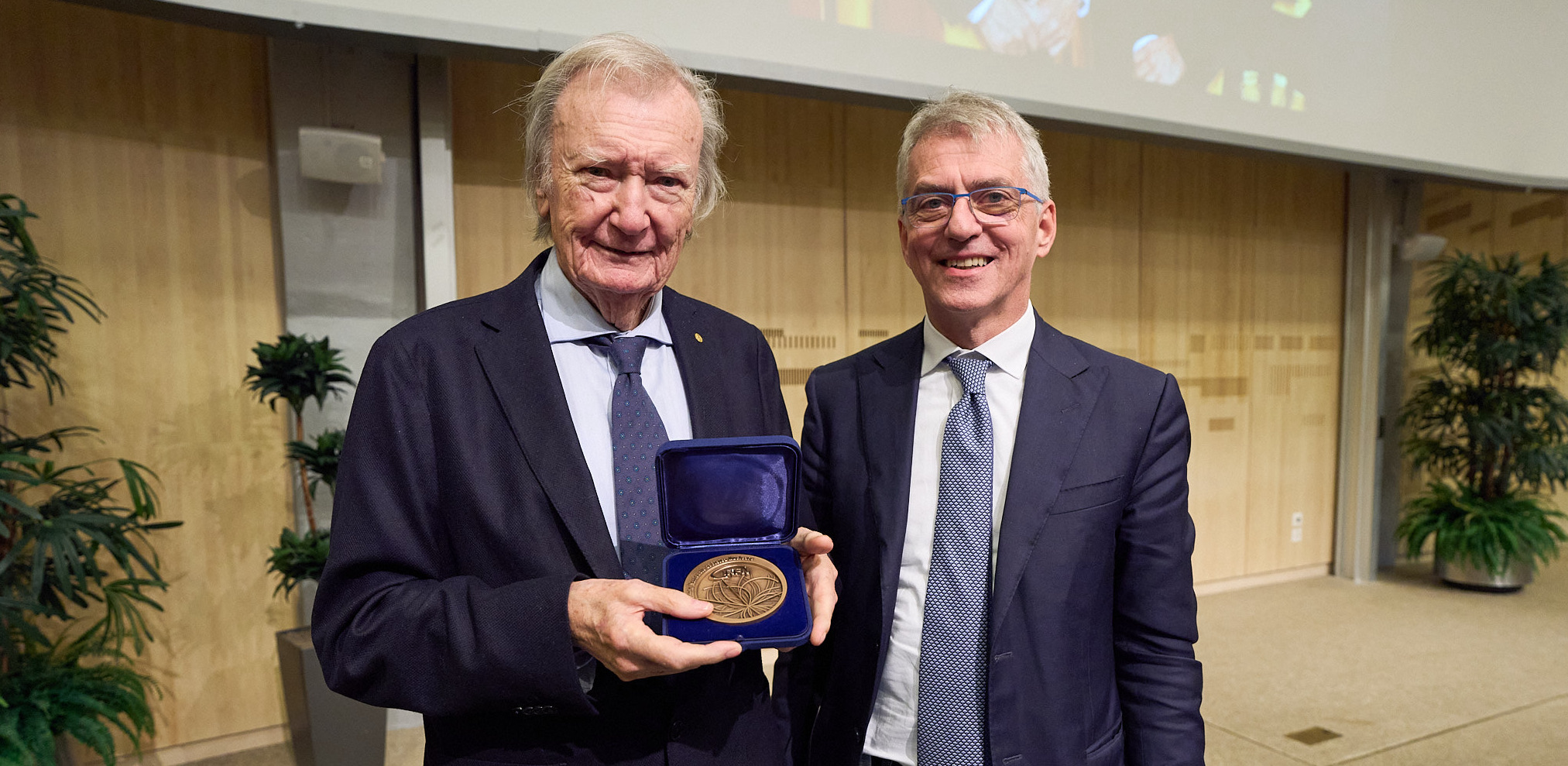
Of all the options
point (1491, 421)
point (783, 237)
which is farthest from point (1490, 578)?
point (783, 237)

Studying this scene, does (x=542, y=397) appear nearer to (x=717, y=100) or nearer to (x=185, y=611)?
(x=717, y=100)

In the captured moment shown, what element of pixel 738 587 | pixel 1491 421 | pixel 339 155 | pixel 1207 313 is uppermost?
pixel 339 155

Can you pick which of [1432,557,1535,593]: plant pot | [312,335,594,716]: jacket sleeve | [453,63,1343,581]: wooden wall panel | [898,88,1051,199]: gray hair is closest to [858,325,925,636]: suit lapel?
[898,88,1051,199]: gray hair

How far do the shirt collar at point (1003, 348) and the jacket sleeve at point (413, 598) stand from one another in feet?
2.75

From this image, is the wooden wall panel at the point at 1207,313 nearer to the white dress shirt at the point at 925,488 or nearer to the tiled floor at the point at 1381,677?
the tiled floor at the point at 1381,677

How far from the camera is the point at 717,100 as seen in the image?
144 centimetres

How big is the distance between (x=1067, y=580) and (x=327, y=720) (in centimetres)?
265

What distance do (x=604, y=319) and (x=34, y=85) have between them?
10.3 ft

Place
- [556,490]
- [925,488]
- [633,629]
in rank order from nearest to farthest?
[633,629] → [556,490] → [925,488]

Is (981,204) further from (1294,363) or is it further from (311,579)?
(1294,363)

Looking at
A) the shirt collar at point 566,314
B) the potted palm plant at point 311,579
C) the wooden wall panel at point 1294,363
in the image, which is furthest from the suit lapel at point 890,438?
the wooden wall panel at point 1294,363

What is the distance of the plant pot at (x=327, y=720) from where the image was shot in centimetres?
287

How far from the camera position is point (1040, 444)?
144 cm

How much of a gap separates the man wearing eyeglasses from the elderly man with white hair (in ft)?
0.79
